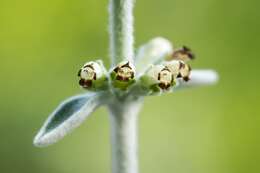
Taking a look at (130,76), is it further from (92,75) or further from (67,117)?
(67,117)

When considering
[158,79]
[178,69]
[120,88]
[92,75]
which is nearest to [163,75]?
[158,79]

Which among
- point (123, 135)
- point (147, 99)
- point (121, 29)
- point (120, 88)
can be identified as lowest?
point (123, 135)

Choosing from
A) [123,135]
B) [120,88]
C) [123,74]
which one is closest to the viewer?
[123,74]

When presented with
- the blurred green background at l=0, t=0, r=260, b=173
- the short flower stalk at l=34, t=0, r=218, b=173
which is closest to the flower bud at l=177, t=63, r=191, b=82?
the short flower stalk at l=34, t=0, r=218, b=173

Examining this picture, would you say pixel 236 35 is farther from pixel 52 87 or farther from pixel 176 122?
pixel 52 87

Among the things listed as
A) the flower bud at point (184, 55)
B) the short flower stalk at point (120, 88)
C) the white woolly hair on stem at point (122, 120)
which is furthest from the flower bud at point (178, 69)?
the flower bud at point (184, 55)
